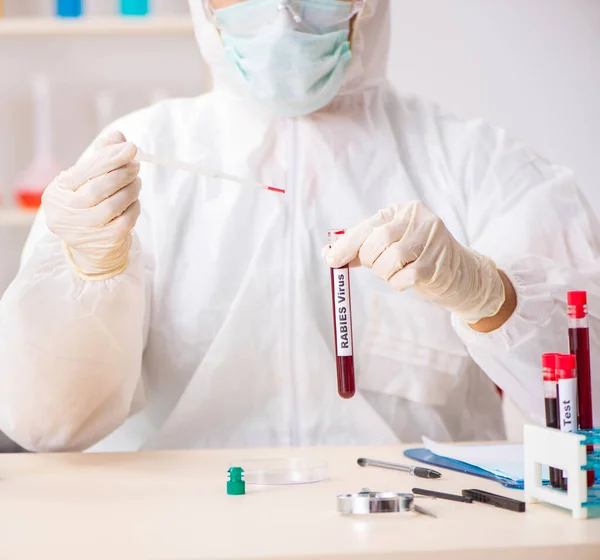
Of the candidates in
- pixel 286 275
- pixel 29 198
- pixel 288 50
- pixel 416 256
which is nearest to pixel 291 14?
pixel 288 50

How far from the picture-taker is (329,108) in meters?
1.47

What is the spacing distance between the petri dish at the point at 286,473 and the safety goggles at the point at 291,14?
73cm

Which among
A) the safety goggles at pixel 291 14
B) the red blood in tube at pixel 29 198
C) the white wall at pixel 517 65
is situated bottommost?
the red blood in tube at pixel 29 198

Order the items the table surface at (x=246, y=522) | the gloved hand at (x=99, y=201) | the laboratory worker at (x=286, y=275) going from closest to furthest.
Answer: the table surface at (x=246, y=522)
the gloved hand at (x=99, y=201)
the laboratory worker at (x=286, y=275)

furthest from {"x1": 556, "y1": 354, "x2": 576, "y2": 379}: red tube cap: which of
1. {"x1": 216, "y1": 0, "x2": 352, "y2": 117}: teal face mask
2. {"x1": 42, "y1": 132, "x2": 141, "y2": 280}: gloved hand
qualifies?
{"x1": 216, "y1": 0, "x2": 352, "y2": 117}: teal face mask

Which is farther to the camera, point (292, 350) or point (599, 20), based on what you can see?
point (599, 20)

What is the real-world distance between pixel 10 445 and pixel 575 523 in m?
1.79

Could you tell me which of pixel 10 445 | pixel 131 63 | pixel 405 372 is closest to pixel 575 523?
pixel 405 372

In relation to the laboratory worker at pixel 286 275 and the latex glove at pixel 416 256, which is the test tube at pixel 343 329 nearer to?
the latex glove at pixel 416 256

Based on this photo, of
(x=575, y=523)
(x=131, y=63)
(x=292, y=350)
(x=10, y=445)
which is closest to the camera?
(x=575, y=523)

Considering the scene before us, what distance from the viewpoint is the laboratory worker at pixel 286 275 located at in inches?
45.4

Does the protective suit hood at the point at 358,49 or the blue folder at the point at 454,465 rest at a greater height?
the protective suit hood at the point at 358,49

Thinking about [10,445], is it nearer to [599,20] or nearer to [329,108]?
[329,108]

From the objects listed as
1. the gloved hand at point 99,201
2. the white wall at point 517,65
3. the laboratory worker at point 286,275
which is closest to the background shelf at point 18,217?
the laboratory worker at point 286,275
